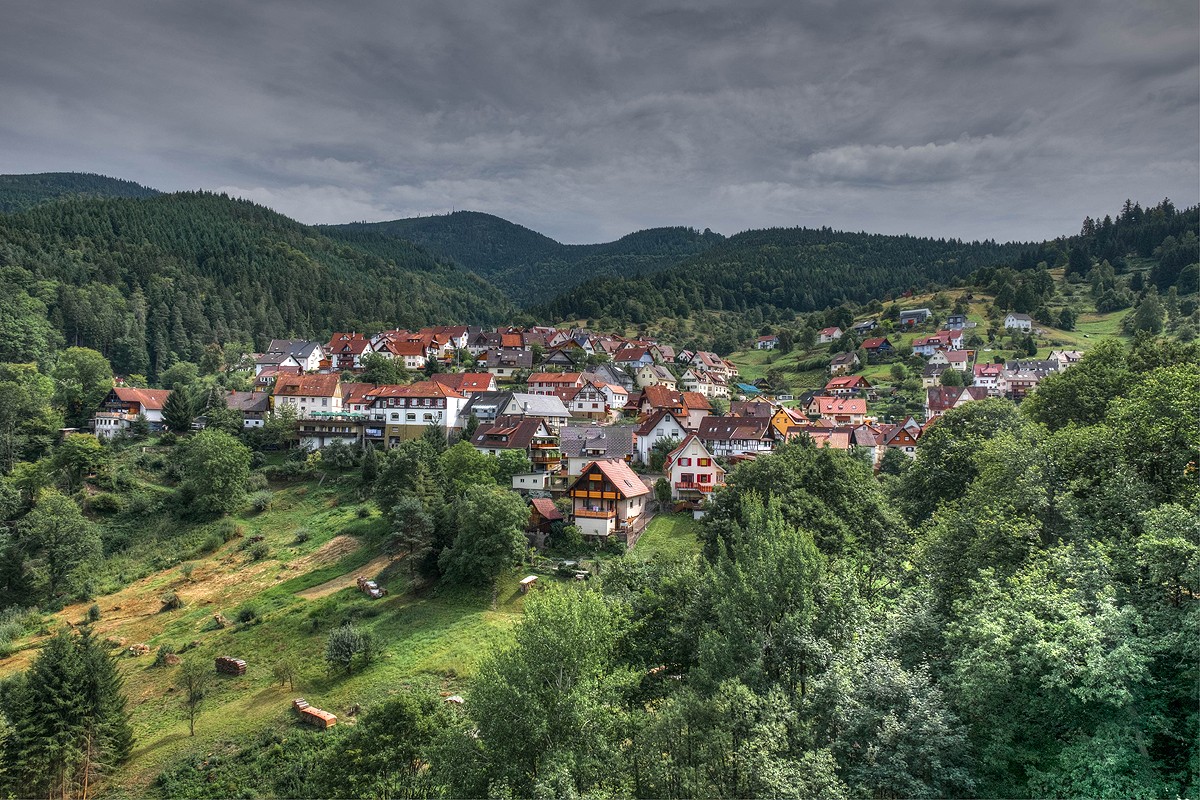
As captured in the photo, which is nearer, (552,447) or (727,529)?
(727,529)

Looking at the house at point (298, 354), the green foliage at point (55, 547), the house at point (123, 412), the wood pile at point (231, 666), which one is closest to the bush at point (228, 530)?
the green foliage at point (55, 547)

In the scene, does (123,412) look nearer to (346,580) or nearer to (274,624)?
(346,580)

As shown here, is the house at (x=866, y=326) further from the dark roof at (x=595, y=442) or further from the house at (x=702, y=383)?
the dark roof at (x=595, y=442)

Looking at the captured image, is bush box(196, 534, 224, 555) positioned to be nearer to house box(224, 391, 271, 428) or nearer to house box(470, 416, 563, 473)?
house box(224, 391, 271, 428)

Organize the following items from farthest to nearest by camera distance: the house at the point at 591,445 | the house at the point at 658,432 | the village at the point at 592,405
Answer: the house at the point at 658,432
the house at the point at 591,445
the village at the point at 592,405

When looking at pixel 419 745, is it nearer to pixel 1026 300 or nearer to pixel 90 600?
pixel 90 600

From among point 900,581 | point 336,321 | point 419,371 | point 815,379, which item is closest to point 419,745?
point 900,581
